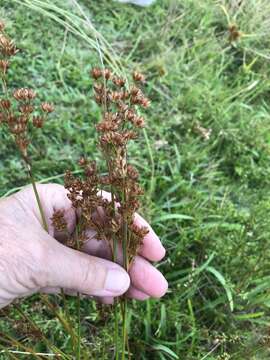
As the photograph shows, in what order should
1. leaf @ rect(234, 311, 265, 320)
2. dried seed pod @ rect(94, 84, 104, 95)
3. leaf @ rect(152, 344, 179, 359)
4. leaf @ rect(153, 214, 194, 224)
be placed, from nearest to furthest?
dried seed pod @ rect(94, 84, 104, 95), leaf @ rect(152, 344, 179, 359), leaf @ rect(234, 311, 265, 320), leaf @ rect(153, 214, 194, 224)

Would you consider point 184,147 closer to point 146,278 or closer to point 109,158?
point 146,278

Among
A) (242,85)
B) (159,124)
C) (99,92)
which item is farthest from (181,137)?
(99,92)

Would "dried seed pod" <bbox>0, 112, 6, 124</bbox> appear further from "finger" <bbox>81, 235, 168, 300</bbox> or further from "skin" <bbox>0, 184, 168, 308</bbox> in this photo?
"finger" <bbox>81, 235, 168, 300</bbox>

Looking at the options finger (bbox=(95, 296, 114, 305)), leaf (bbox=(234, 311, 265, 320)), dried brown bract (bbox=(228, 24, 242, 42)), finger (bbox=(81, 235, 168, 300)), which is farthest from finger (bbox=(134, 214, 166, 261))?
dried brown bract (bbox=(228, 24, 242, 42))

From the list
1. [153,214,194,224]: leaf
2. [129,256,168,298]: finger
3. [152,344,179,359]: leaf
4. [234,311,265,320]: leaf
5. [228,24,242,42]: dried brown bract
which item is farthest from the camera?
[228,24,242,42]: dried brown bract

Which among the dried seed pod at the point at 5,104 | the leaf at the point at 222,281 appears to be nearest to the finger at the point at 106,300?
the leaf at the point at 222,281

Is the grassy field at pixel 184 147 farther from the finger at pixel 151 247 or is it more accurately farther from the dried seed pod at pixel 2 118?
the dried seed pod at pixel 2 118

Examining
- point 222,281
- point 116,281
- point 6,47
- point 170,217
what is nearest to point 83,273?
point 116,281

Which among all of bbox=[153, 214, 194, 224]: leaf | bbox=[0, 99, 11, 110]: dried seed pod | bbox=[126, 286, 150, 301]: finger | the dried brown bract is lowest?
bbox=[153, 214, 194, 224]: leaf
